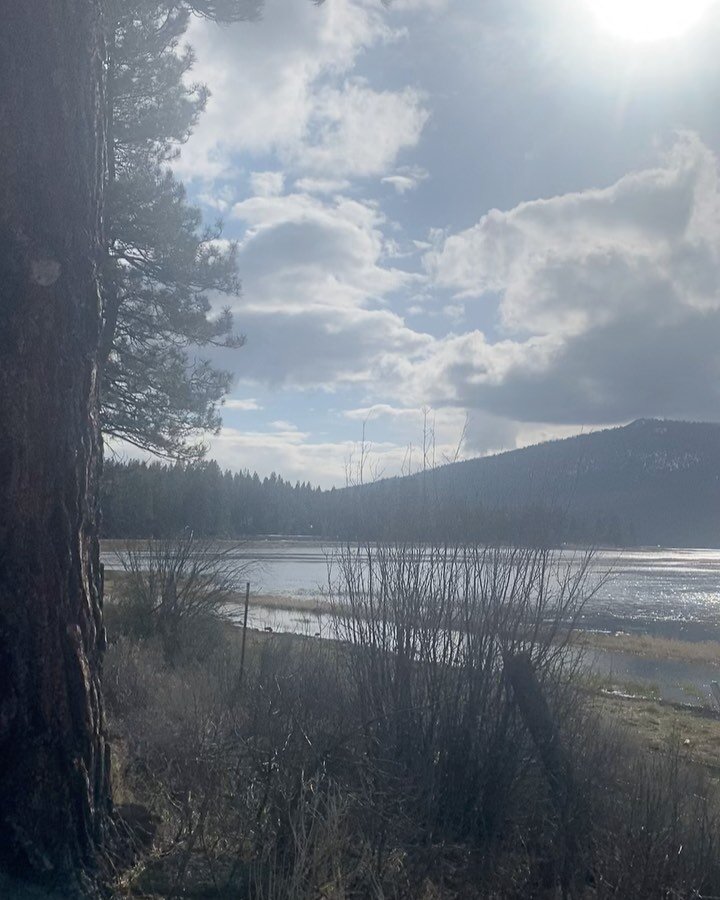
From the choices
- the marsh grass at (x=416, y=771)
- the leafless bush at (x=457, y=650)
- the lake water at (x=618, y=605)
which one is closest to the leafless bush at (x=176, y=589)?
the lake water at (x=618, y=605)

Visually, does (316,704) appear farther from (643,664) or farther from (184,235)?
(643,664)

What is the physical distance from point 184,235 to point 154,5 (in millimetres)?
3058

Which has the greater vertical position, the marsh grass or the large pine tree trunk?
the large pine tree trunk

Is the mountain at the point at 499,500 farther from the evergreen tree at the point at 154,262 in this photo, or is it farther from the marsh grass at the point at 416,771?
the evergreen tree at the point at 154,262

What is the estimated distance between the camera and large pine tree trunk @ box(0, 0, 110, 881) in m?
4.34

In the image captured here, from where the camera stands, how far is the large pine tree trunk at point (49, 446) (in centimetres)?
434

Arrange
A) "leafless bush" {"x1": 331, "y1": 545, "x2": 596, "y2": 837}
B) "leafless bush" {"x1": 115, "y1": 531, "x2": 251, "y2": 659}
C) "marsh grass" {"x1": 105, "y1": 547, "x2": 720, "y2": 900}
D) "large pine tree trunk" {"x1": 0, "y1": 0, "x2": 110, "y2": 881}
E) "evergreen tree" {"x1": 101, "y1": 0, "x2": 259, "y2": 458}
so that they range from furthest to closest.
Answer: "leafless bush" {"x1": 115, "y1": 531, "x2": 251, "y2": 659}
"evergreen tree" {"x1": 101, "y1": 0, "x2": 259, "y2": 458}
"leafless bush" {"x1": 331, "y1": 545, "x2": 596, "y2": 837}
"marsh grass" {"x1": 105, "y1": 547, "x2": 720, "y2": 900}
"large pine tree trunk" {"x1": 0, "y1": 0, "x2": 110, "y2": 881}

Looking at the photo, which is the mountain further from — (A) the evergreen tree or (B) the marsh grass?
(A) the evergreen tree

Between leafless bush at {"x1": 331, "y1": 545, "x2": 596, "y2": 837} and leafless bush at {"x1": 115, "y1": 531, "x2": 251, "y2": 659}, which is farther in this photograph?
leafless bush at {"x1": 115, "y1": 531, "x2": 251, "y2": 659}

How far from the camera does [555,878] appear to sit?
5422 millimetres

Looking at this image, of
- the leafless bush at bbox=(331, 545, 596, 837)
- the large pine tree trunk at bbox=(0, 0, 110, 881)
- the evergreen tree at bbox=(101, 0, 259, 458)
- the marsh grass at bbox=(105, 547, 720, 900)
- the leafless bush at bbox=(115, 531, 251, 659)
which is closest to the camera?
the large pine tree trunk at bbox=(0, 0, 110, 881)

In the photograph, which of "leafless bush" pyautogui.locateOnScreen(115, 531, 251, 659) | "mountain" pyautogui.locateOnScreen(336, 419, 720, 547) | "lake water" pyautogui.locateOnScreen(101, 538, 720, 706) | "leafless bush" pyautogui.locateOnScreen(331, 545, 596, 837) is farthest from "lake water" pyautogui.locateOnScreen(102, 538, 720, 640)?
A: "leafless bush" pyautogui.locateOnScreen(331, 545, 596, 837)

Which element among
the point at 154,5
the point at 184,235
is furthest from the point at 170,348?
the point at 154,5

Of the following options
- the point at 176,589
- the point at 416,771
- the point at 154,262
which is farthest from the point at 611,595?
the point at 416,771
